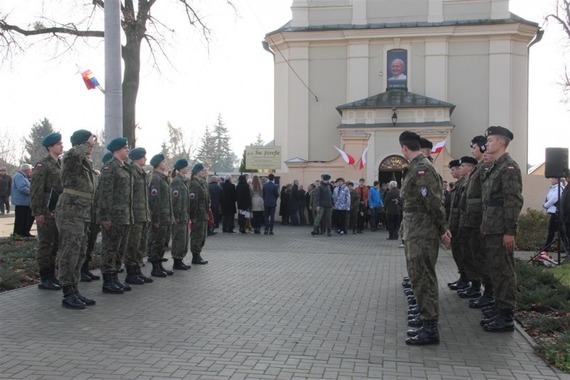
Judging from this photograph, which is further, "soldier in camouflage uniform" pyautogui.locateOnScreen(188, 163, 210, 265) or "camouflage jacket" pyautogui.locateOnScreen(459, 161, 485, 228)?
"soldier in camouflage uniform" pyautogui.locateOnScreen(188, 163, 210, 265)

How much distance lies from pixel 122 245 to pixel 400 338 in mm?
A: 4459

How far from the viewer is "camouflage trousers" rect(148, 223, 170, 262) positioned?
34.5ft

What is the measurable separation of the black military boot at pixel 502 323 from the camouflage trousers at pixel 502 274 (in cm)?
8

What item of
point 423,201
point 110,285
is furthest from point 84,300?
point 423,201

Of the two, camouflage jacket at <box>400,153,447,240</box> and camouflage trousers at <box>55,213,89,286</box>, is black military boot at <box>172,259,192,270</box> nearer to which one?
camouflage trousers at <box>55,213,89,286</box>

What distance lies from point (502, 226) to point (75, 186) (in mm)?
5291

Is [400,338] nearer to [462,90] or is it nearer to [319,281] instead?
[319,281]

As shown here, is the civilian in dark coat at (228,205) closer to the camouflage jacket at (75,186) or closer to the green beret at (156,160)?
the green beret at (156,160)

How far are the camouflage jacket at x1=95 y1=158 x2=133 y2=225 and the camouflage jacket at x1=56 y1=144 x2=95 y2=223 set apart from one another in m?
0.39

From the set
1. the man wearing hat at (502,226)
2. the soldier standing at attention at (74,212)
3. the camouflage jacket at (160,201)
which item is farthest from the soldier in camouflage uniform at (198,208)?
the man wearing hat at (502,226)

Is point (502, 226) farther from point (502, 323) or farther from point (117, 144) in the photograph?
point (117, 144)

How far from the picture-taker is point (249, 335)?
21.0ft

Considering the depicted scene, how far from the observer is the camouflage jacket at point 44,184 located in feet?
28.4

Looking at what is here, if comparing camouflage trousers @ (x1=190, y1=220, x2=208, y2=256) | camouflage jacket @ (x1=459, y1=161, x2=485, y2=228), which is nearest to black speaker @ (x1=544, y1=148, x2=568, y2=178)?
camouflage jacket @ (x1=459, y1=161, x2=485, y2=228)
